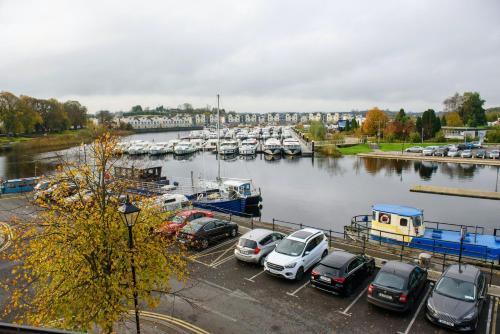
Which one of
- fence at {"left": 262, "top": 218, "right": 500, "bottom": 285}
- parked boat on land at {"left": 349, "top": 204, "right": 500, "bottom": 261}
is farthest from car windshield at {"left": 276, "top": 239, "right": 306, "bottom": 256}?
parked boat on land at {"left": 349, "top": 204, "right": 500, "bottom": 261}

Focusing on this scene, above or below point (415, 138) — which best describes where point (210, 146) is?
below

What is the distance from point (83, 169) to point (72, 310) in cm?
431

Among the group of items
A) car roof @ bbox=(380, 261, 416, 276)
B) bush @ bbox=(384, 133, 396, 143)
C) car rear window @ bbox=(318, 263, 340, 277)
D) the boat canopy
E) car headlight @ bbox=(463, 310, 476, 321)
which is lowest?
car headlight @ bbox=(463, 310, 476, 321)

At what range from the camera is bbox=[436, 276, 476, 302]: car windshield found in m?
12.1

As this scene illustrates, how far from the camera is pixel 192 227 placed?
64.2 ft

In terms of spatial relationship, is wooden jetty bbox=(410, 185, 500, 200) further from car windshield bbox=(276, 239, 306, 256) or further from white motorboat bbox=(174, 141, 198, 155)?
white motorboat bbox=(174, 141, 198, 155)

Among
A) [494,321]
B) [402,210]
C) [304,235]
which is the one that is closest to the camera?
[494,321]

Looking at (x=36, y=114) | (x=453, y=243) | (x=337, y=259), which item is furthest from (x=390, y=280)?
(x=36, y=114)

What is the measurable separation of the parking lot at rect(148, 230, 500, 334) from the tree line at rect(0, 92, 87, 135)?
126570 millimetres

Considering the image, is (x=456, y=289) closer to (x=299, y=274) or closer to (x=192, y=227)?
(x=299, y=274)

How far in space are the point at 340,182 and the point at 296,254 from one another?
121ft

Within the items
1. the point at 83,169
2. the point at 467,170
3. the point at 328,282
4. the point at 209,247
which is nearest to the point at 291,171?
the point at 467,170

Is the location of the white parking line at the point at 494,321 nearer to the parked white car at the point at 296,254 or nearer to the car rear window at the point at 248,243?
the parked white car at the point at 296,254

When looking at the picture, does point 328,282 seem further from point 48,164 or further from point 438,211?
point 48,164
